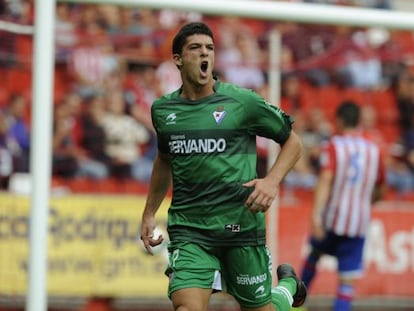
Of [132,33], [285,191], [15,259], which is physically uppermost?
[132,33]

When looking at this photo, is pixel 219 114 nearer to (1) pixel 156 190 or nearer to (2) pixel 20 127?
(1) pixel 156 190

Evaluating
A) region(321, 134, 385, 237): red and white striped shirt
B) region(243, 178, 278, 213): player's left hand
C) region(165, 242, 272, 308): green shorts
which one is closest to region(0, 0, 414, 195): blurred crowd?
region(321, 134, 385, 237): red and white striped shirt

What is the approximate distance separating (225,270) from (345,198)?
4337 millimetres

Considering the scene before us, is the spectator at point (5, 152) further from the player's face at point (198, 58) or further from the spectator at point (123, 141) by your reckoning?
the player's face at point (198, 58)

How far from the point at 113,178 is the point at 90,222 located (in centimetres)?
57

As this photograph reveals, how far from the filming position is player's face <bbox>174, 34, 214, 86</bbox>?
620cm

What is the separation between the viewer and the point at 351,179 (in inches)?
413

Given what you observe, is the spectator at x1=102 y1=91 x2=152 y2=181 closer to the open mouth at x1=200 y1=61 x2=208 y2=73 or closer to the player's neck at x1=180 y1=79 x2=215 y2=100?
the player's neck at x1=180 y1=79 x2=215 y2=100

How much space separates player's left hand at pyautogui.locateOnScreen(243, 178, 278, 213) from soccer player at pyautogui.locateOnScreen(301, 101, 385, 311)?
14.2ft

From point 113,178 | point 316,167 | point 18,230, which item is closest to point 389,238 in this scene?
point 316,167

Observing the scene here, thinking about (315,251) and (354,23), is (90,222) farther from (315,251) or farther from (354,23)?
(354,23)

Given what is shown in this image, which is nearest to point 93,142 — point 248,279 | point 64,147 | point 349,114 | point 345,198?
point 64,147

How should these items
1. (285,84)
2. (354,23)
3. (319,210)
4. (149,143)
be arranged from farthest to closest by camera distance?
(285,84)
(149,143)
(319,210)
(354,23)

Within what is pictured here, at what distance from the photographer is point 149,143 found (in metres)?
11.8
